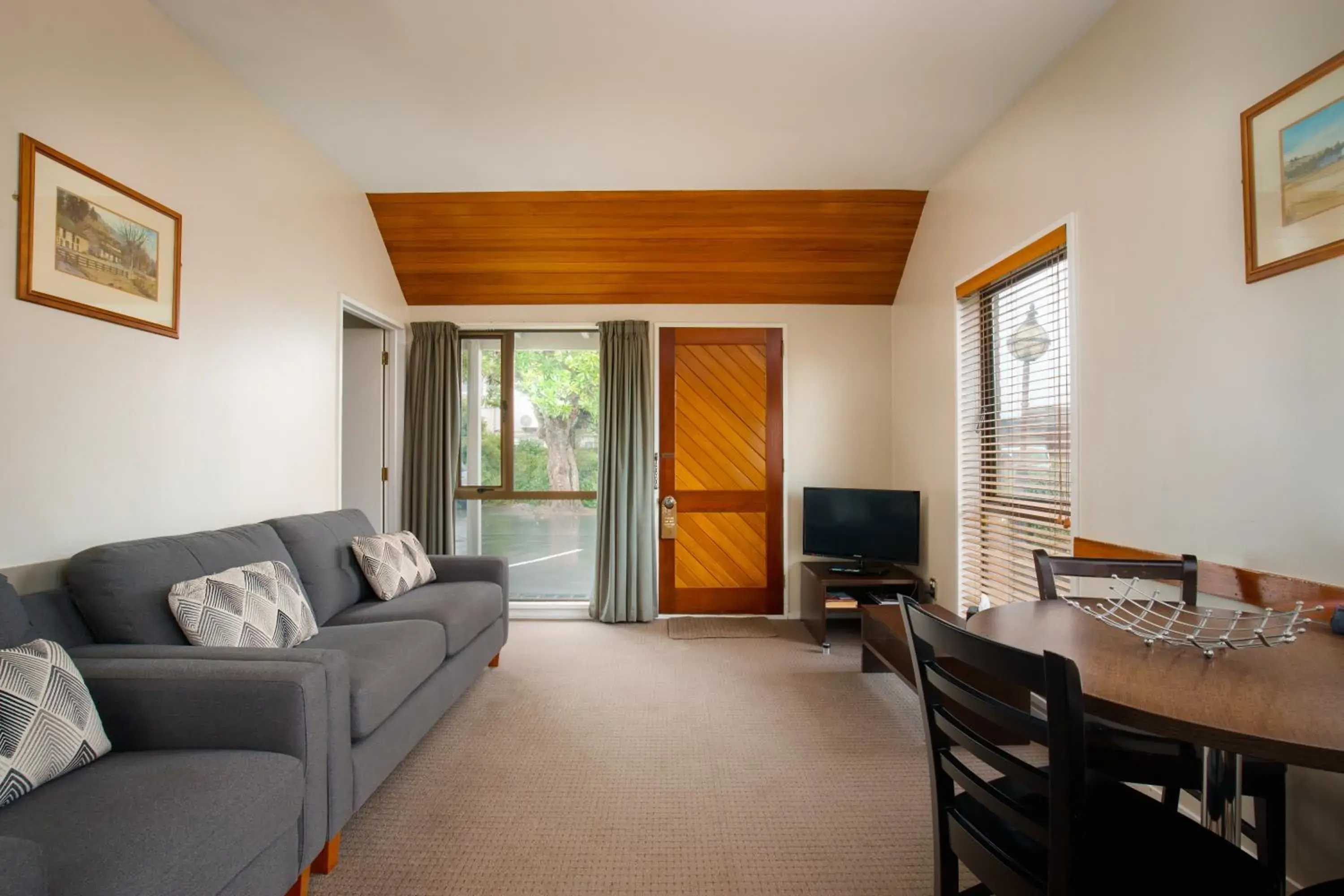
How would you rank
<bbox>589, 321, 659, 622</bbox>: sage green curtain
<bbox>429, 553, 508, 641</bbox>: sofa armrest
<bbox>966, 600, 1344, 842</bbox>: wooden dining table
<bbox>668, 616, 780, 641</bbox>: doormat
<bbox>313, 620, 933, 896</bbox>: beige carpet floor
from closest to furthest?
<bbox>966, 600, 1344, 842</bbox>: wooden dining table
<bbox>313, 620, 933, 896</bbox>: beige carpet floor
<bbox>429, 553, 508, 641</bbox>: sofa armrest
<bbox>668, 616, 780, 641</bbox>: doormat
<bbox>589, 321, 659, 622</bbox>: sage green curtain

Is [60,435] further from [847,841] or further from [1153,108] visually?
[1153,108]

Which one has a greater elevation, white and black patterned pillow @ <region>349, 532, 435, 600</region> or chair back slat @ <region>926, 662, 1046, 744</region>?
chair back slat @ <region>926, 662, 1046, 744</region>

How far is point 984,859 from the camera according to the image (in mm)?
1042

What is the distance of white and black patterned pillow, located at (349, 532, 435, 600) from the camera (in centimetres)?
282

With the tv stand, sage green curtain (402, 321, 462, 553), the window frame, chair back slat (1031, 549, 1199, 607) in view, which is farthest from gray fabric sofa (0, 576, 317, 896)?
the tv stand

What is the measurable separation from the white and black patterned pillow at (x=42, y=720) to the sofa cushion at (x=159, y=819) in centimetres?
3

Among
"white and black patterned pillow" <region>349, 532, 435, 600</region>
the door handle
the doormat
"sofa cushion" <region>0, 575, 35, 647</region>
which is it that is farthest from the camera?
the door handle

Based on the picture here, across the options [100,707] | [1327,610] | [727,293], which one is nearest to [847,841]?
[1327,610]

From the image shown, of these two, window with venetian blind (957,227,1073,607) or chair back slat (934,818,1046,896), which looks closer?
chair back slat (934,818,1046,896)

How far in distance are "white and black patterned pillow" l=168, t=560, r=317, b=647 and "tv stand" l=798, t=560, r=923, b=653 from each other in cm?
280

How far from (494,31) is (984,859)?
9.96 ft

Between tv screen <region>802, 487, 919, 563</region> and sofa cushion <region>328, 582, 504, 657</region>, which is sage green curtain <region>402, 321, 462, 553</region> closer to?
sofa cushion <region>328, 582, 504, 657</region>

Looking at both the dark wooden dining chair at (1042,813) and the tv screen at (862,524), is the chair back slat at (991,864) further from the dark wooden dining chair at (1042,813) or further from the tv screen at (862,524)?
the tv screen at (862,524)

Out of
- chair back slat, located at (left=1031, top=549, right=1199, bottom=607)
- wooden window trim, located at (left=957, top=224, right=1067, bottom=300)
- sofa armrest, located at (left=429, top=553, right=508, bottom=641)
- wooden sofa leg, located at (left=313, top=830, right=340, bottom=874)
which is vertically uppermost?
wooden window trim, located at (left=957, top=224, right=1067, bottom=300)
